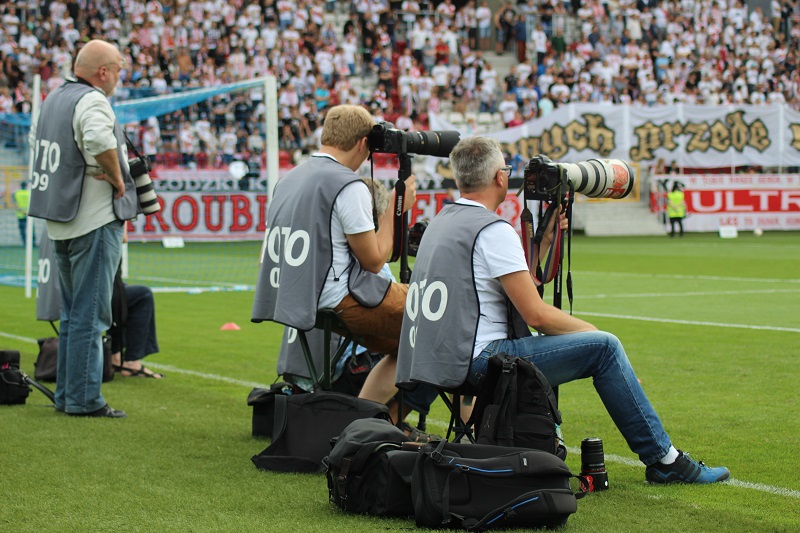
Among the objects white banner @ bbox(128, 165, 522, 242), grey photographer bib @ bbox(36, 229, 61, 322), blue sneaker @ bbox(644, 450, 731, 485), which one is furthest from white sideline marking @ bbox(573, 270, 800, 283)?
blue sneaker @ bbox(644, 450, 731, 485)

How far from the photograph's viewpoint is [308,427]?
18.3ft

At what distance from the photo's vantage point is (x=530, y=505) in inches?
172

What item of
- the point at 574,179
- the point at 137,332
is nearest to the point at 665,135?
the point at 137,332

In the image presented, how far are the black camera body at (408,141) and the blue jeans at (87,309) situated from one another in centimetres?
200

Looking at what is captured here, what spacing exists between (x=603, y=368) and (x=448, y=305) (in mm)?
733

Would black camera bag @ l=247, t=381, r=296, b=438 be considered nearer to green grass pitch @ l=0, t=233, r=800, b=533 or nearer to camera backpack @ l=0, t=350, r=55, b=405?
green grass pitch @ l=0, t=233, r=800, b=533

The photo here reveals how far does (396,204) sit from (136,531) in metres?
2.12

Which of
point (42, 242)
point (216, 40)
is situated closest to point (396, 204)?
point (42, 242)

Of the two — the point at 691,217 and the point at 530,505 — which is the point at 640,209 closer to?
the point at 691,217

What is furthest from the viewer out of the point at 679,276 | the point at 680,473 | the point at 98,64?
the point at 679,276

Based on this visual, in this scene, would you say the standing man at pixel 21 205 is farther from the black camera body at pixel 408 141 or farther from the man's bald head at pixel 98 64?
the black camera body at pixel 408 141

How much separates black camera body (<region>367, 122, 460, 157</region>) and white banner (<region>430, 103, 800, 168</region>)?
25673 mm

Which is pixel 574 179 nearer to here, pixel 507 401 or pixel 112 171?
pixel 507 401

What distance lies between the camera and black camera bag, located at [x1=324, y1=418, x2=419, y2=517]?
4625mm
